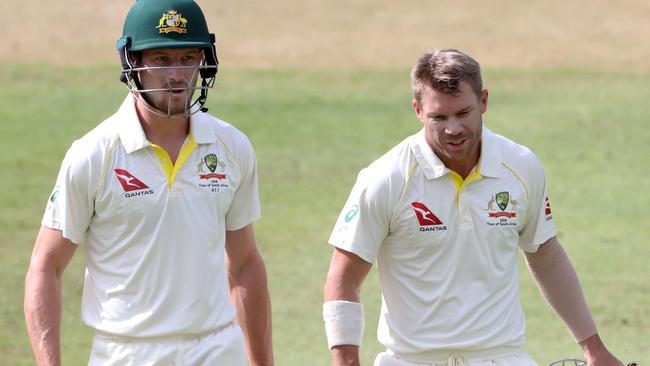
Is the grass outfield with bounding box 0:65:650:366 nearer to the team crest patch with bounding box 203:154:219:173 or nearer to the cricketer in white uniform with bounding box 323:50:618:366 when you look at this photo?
the cricketer in white uniform with bounding box 323:50:618:366

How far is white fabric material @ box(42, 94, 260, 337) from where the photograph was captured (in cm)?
525

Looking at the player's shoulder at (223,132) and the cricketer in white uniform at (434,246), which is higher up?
the player's shoulder at (223,132)

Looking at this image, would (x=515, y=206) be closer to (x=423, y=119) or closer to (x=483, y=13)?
(x=423, y=119)

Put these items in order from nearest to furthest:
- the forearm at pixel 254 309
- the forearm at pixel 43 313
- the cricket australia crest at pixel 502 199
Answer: the forearm at pixel 43 313 → the cricket australia crest at pixel 502 199 → the forearm at pixel 254 309

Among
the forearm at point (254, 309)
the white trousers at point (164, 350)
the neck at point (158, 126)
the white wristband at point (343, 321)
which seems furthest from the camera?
the forearm at point (254, 309)

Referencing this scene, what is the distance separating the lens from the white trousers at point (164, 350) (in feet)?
17.4

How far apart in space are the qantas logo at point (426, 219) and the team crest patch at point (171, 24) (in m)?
1.03

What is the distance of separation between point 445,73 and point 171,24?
966 millimetres

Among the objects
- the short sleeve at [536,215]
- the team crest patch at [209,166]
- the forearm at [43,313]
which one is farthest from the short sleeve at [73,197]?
the short sleeve at [536,215]

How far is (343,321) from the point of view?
5.52m

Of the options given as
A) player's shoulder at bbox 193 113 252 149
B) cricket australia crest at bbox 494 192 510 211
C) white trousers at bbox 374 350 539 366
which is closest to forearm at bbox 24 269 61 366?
player's shoulder at bbox 193 113 252 149

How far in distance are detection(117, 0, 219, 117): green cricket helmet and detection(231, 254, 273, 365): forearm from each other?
675 mm

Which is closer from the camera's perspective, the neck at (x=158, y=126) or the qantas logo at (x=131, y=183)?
the qantas logo at (x=131, y=183)

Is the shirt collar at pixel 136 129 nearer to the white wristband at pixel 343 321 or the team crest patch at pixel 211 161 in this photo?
the team crest patch at pixel 211 161
